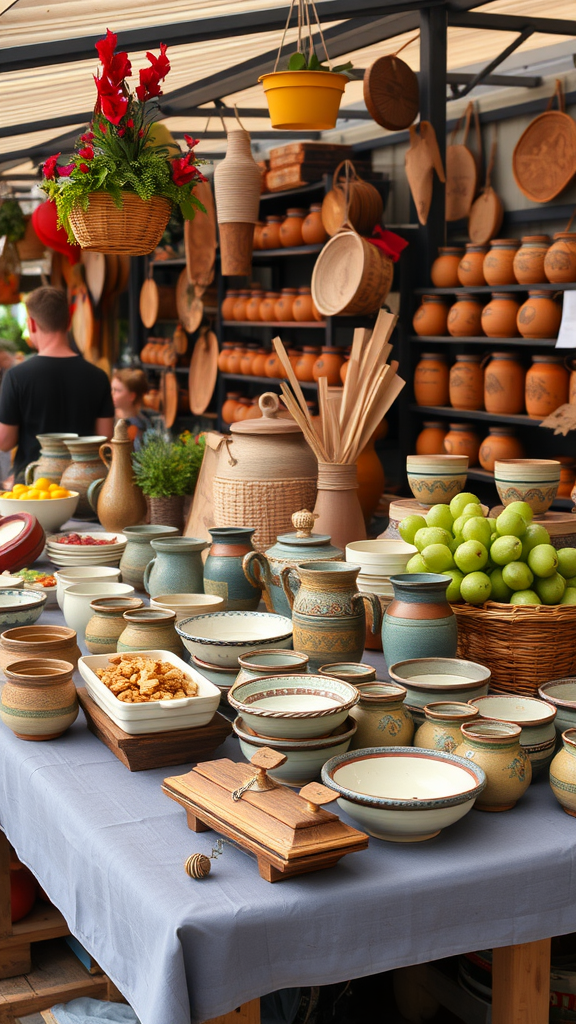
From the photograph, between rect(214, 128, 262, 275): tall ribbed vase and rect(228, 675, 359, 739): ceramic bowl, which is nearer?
rect(228, 675, 359, 739): ceramic bowl

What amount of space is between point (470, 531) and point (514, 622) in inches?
7.8

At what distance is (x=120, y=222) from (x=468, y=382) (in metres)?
2.61

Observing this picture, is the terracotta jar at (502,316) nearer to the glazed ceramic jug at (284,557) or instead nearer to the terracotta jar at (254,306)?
the terracotta jar at (254,306)

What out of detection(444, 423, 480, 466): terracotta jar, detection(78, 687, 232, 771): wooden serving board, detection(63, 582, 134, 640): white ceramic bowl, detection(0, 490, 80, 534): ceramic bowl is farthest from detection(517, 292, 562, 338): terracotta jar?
detection(78, 687, 232, 771): wooden serving board

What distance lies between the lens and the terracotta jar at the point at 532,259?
442 cm

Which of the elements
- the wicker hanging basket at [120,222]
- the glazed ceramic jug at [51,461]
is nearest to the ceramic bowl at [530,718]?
the wicker hanging basket at [120,222]

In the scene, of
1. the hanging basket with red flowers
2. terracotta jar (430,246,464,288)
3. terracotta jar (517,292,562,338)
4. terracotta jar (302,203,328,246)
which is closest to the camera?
the hanging basket with red flowers

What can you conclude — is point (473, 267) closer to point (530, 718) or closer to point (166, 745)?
point (530, 718)

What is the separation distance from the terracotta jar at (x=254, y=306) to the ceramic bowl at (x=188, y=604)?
4.66m

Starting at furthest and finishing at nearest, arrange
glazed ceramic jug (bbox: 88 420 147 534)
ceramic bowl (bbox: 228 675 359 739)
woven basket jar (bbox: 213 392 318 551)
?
glazed ceramic jug (bbox: 88 420 147 534) < woven basket jar (bbox: 213 392 318 551) < ceramic bowl (bbox: 228 675 359 739)

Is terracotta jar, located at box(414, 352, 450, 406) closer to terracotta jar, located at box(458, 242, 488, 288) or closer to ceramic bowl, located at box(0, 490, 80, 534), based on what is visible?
terracotta jar, located at box(458, 242, 488, 288)

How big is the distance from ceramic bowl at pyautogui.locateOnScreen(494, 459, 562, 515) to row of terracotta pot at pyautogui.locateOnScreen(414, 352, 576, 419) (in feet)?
7.28

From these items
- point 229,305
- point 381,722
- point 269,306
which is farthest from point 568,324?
point 229,305

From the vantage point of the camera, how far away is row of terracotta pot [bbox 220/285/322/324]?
600 centimetres
